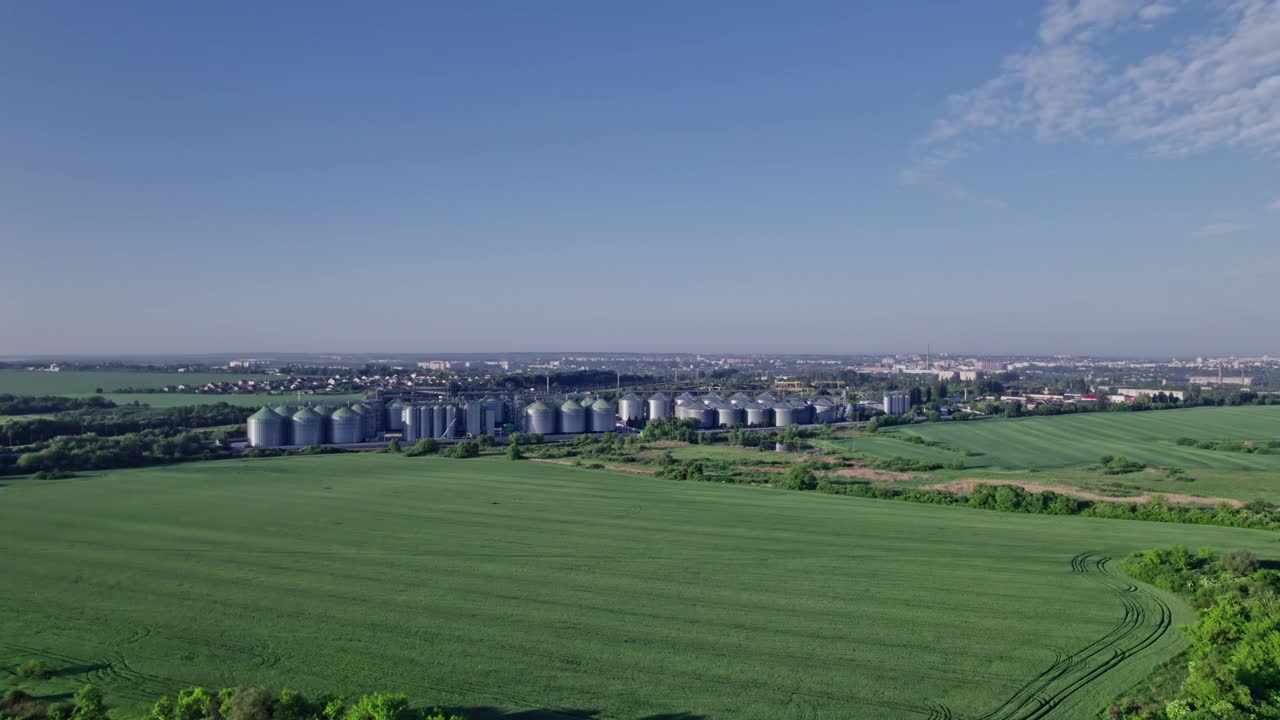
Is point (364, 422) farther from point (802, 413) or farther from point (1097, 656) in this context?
point (1097, 656)

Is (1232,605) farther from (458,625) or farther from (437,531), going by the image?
(437,531)

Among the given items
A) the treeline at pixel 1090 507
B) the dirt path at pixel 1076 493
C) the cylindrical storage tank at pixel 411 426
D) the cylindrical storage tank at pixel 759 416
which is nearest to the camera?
the treeline at pixel 1090 507

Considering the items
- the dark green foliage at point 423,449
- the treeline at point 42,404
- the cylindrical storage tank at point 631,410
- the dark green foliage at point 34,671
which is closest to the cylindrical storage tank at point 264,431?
the dark green foliage at point 423,449

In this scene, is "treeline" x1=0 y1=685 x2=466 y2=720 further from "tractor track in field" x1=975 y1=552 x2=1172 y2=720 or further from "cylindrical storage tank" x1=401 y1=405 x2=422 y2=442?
"cylindrical storage tank" x1=401 y1=405 x2=422 y2=442

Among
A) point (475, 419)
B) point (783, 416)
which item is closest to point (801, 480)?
point (475, 419)

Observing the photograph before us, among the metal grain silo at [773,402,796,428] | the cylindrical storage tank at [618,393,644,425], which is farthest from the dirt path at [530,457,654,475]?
the metal grain silo at [773,402,796,428]

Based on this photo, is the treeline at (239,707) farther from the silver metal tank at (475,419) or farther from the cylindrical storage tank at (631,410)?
the cylindrical storage tank at (631,410)
